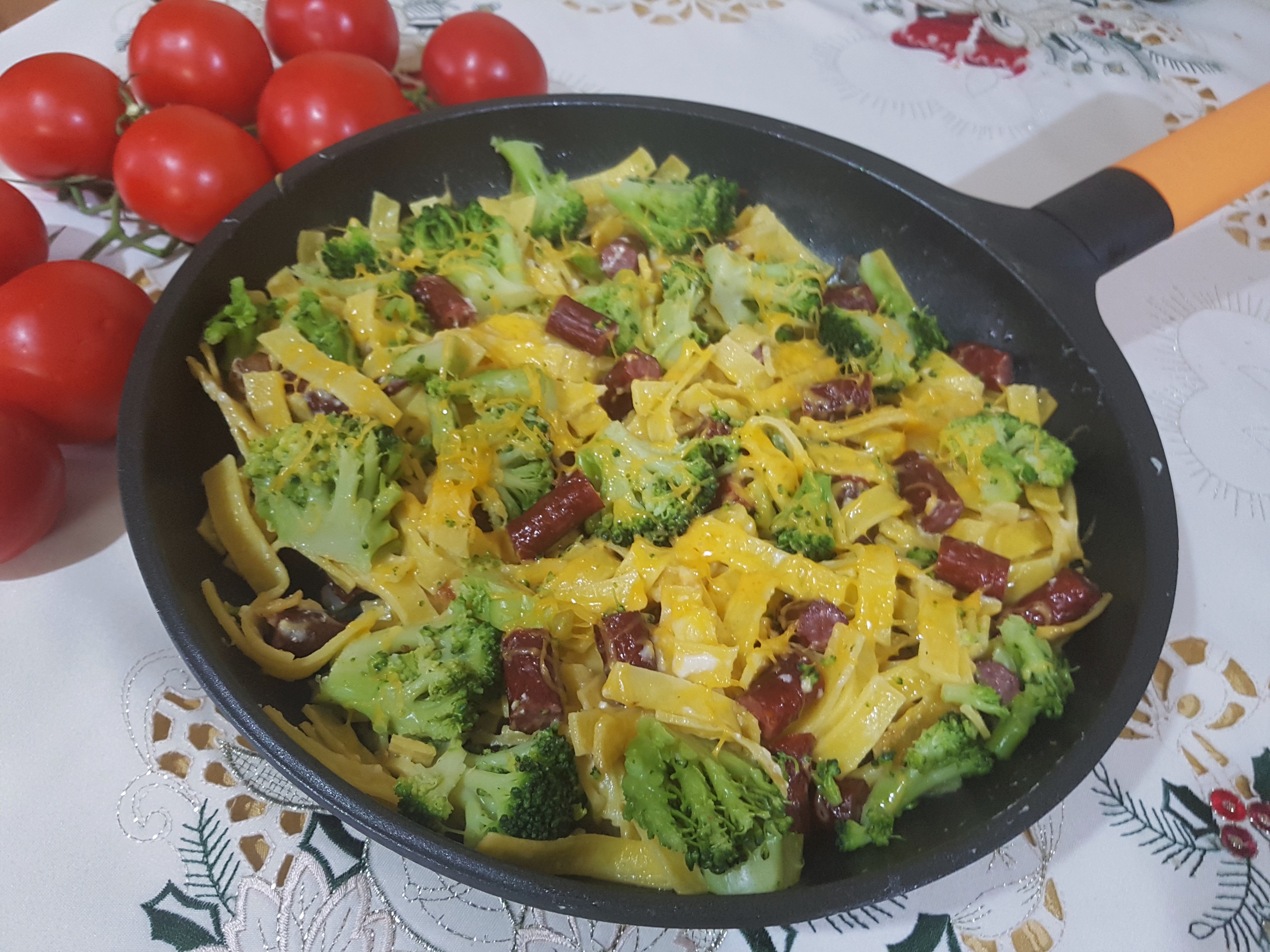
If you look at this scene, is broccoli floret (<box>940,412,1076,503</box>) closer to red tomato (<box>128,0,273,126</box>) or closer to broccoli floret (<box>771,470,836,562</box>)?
broccoli floret (<box>771,470,836,562</box>)

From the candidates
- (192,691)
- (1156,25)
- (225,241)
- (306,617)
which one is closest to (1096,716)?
(306,617)

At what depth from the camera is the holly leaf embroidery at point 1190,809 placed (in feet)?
5.07

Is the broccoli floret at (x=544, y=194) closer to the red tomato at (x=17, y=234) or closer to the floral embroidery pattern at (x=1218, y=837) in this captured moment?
the red tomato at (x=17, y=234)

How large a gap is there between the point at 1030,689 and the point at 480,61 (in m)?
2.14

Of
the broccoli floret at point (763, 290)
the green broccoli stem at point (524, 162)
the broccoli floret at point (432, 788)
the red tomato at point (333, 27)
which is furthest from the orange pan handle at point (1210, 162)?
the red tomato at point (333, 27)

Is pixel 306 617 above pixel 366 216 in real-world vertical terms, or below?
below

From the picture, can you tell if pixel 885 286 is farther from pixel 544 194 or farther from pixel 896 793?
pixel 896 793

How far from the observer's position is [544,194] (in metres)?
2.02

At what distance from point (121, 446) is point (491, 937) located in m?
1.03

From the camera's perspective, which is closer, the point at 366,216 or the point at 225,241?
the point at 225,241

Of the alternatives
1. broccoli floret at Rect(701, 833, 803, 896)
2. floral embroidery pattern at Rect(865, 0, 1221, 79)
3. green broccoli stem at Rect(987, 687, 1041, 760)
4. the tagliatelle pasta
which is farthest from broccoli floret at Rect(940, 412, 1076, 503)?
floral embroidery pattern at Rect(865, 0, 1221, 79)

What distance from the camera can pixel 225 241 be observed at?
1644 millimetres

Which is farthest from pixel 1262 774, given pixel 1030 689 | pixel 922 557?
pixel 922 557

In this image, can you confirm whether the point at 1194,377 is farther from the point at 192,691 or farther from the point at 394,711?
the point at 192,691
